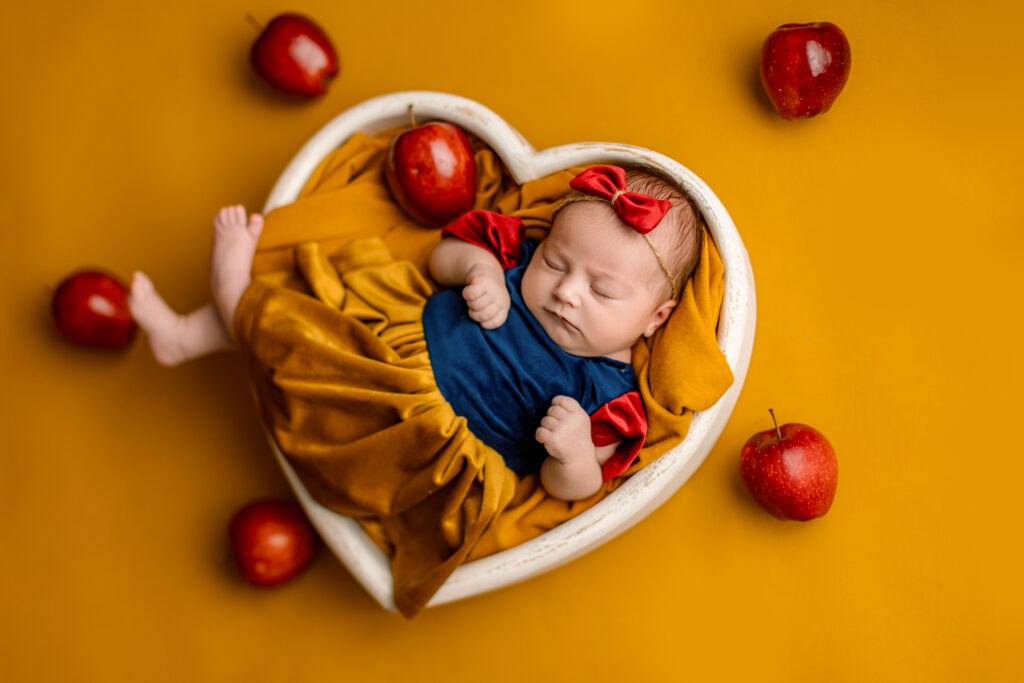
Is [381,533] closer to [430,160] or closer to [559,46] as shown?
[430,160]

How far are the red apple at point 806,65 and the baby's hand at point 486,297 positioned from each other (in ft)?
2.86

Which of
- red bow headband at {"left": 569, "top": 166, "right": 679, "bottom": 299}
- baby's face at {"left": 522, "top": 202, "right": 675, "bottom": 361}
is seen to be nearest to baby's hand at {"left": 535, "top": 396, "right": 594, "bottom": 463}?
baby's face at {"left": 522, "top": 202, "right": 675, "bottom": 361}

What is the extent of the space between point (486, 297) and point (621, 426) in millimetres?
370

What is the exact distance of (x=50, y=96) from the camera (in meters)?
2.27

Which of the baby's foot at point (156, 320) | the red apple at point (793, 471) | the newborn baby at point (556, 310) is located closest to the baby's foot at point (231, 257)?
A: the newborn baby at point (556, 310)

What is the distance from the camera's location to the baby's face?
1.58 metres

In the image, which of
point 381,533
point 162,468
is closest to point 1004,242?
point 381,533

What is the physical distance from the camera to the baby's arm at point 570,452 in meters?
1.59

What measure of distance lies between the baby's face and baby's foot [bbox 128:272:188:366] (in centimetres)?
83

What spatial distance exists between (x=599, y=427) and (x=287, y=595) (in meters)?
0.93

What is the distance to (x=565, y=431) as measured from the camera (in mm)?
1592

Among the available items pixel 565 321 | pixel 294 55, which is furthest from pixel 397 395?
pixel 294 55

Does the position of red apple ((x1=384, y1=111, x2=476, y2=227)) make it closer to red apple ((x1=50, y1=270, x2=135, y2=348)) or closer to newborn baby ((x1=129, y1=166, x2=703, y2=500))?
newborn baby ((x1=129, y1=166, x2=703, y2=500))

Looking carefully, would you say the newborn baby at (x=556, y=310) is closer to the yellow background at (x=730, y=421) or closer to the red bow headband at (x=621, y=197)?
the red bow headband at (x=621, y=197)
